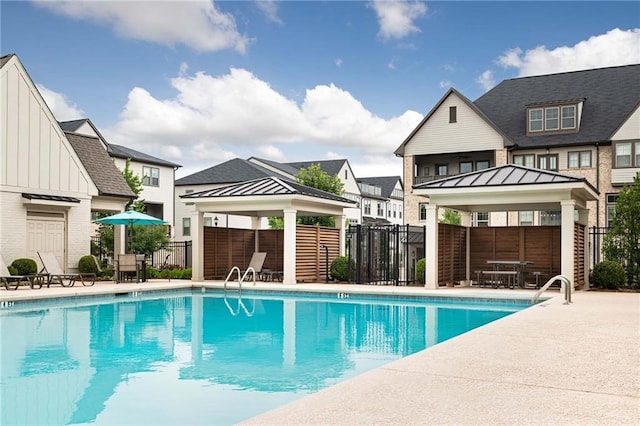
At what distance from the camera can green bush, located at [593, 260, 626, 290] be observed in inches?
780

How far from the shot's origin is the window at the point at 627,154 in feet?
105

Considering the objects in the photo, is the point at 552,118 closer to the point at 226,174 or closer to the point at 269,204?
the point at 269,204

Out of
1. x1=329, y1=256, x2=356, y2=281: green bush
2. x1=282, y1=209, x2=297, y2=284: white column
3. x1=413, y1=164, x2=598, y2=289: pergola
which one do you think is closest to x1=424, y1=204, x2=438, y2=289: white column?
x1=413, y1=164, x2=598, y2=289: pergola

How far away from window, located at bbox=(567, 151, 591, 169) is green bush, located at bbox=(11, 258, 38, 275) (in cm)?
2602

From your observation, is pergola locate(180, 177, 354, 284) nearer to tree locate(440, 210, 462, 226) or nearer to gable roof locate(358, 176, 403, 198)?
tree locate(440, 210, 462, 226)

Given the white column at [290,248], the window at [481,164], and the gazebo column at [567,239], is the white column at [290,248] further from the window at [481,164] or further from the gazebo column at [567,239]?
the window at [481,164]

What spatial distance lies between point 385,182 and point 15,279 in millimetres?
65130

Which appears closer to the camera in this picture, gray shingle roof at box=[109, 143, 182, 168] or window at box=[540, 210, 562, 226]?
window at box=[540, 210, 562, 226]

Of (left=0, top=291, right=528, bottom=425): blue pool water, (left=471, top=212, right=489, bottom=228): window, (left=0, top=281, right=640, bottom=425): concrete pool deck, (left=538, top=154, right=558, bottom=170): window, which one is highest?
(left=538, top=154, right=558, bottom=170): window

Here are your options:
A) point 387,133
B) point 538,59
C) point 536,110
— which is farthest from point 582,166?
point 387,133

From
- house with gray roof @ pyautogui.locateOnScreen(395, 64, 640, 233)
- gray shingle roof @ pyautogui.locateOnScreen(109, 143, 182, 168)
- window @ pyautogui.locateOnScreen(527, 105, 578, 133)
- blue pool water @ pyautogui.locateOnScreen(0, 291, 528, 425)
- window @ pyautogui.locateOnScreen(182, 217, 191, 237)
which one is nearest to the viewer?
blue pool water @ pyautogui.locateOnScreen(0, 291, 528, 425)

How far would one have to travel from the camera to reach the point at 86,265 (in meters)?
23.3

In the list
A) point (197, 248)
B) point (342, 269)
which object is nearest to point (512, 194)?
point (342, 269)

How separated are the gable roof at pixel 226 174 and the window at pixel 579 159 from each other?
83.1ft
